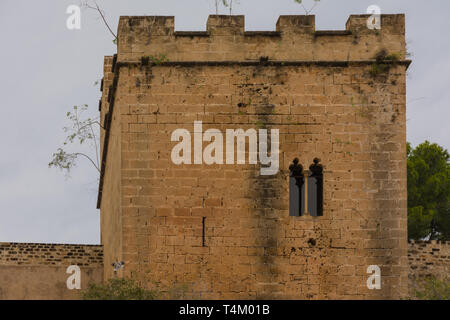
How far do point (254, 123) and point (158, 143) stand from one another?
1.76m

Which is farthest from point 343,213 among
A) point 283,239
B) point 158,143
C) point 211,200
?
point 158,143

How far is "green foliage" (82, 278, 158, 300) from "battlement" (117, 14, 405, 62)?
414 centimetres

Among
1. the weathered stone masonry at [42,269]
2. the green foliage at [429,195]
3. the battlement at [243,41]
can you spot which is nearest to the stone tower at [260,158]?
the battlement at [243,41]

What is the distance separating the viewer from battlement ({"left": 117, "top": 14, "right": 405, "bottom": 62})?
19.2 meters

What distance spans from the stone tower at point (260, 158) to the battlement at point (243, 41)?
18 millimetres

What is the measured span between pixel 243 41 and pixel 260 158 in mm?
2227

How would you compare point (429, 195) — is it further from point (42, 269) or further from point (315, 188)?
point (315, 188)

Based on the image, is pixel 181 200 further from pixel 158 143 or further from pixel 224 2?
pixel 224 2

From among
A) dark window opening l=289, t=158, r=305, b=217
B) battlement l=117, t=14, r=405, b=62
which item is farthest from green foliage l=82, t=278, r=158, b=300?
battlement l=117, t=14, r=405, b=62

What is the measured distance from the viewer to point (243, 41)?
→ 1925 cm

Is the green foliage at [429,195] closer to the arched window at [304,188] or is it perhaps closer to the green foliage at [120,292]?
the arched window at [304,188]

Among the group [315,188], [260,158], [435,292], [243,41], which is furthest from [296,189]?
[435,292]

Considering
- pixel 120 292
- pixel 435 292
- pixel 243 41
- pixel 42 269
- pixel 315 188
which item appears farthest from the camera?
pixel 42 269

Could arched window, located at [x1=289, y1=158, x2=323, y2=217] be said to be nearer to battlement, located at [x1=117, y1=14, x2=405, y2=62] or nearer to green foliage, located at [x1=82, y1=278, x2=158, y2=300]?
battlement, located at [x1=117, y1=14, x2=405, y2=62]
